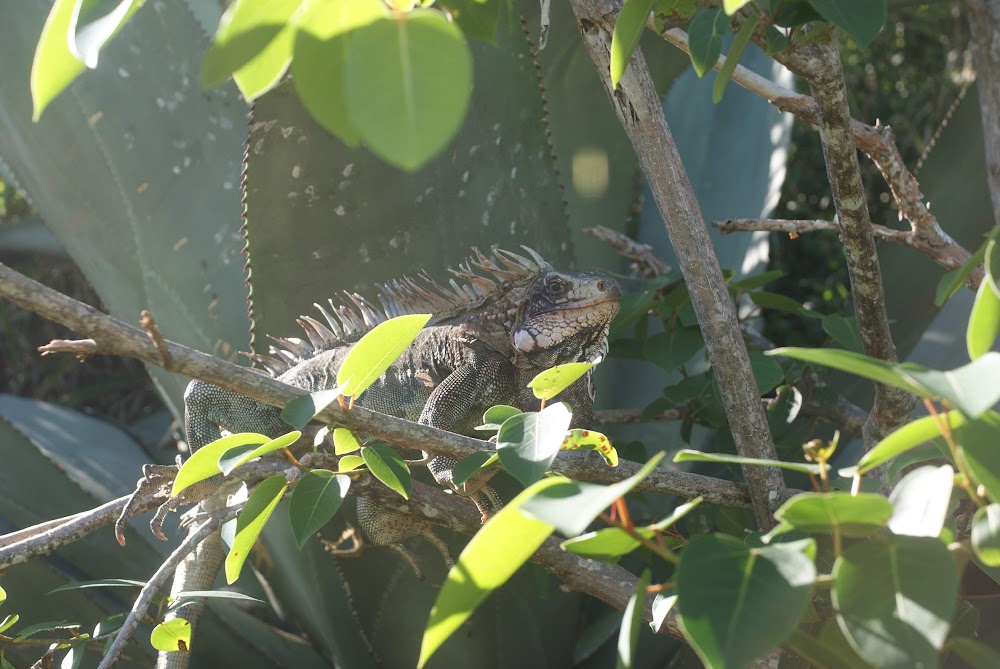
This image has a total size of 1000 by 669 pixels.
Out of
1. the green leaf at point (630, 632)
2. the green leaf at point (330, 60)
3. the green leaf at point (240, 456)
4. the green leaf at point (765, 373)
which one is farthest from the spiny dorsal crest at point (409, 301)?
the green leaf at point (330, 60)

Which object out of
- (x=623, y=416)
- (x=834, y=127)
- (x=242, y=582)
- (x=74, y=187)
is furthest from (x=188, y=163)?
(x=834, y=127)

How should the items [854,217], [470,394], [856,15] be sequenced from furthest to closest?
[470,394]
[854,217]
[856,15]

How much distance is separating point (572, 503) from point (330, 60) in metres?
0.35

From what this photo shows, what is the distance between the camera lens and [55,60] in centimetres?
75

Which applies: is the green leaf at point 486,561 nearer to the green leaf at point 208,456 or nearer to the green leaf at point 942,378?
the green leaf at point 942,378

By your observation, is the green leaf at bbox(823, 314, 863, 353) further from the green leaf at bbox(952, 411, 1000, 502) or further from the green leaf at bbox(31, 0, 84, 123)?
the green leaf at bbox(31, 0, 84, 123)

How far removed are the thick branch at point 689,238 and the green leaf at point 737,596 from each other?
27.1 inches

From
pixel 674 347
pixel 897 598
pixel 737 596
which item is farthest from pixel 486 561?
pixel 674 347

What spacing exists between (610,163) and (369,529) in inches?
49.6

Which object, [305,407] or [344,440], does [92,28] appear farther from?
[344,440]

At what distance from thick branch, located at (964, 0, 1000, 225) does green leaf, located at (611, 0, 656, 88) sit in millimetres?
1479

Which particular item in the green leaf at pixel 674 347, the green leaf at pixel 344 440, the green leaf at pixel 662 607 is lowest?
the green leaf at pixel 674 347

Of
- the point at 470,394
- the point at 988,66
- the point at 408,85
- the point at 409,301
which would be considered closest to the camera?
the point at 408,85

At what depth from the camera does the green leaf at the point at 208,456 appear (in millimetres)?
1044
